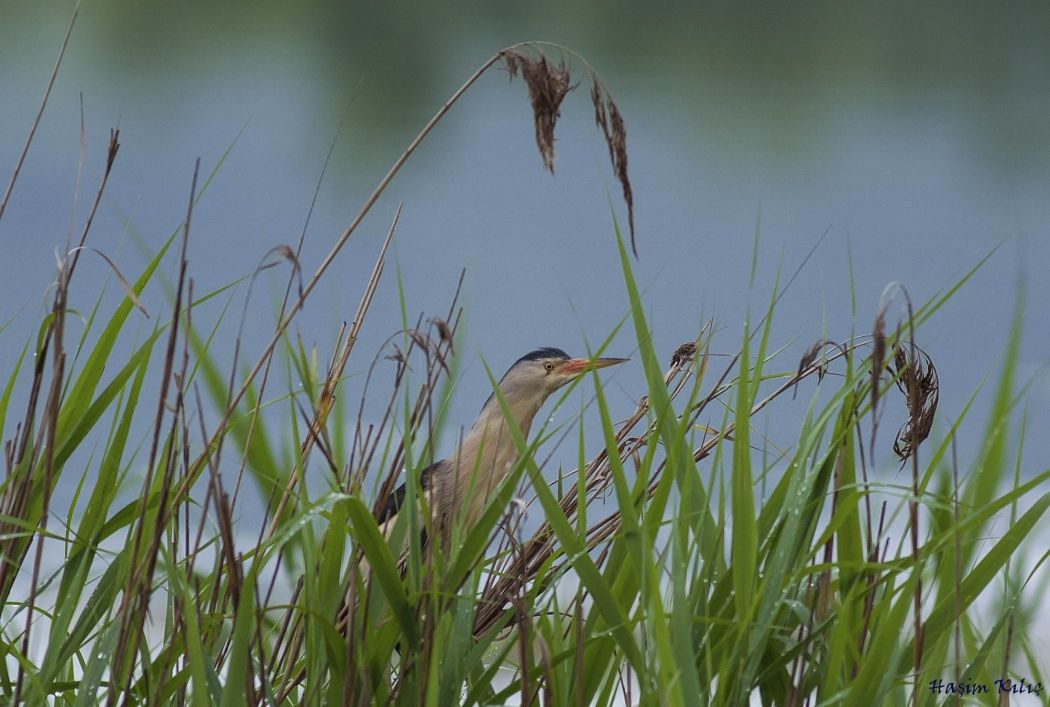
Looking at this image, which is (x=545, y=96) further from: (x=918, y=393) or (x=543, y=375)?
(x=543, y=375)

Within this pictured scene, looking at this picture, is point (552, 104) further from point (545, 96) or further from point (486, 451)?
point (486, 451)

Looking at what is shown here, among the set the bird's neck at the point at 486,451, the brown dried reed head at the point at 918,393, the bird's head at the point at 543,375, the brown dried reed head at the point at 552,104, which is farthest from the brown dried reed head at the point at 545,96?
the bird's head at the point at 543,375

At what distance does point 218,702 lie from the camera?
41.9 inches

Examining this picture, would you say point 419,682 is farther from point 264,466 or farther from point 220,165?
point 220,165

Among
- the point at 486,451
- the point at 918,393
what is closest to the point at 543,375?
the point at 486,451

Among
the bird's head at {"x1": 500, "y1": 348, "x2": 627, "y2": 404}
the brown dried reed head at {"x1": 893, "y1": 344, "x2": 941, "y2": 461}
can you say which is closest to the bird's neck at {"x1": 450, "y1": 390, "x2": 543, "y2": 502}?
the bird's head at {"x1": 500, "y1": 348, "x2": 627, "y2": 404}

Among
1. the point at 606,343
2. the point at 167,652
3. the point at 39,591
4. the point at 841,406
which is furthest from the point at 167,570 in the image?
the point at 841,406

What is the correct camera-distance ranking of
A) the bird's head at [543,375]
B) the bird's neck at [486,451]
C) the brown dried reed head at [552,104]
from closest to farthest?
the brown dried reed head at [552,104] → the bird's neck at [486,451] → the bird's head at [543,375]

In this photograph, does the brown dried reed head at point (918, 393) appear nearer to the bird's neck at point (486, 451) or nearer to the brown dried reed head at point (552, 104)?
the brown dried reed head at point (552, 104)

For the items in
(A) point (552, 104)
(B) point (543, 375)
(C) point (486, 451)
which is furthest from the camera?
(B) point (543, 375)

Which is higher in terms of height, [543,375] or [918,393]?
[543,375]

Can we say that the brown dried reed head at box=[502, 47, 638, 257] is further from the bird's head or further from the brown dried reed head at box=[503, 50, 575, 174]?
the bird's head

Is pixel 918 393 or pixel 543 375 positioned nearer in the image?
pixel 918 393

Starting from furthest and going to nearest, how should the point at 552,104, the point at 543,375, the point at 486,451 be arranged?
the point at 543,375 → the point at 486,451 → the point at 552,104
